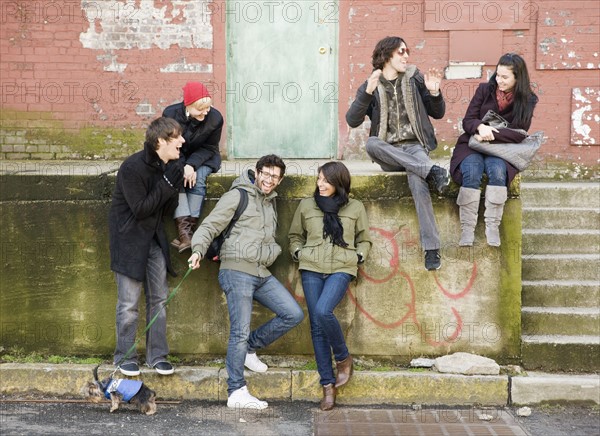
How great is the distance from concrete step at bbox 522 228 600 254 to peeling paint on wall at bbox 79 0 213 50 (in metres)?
4.44

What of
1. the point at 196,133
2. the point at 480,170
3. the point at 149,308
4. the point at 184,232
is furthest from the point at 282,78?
the point at 149,308

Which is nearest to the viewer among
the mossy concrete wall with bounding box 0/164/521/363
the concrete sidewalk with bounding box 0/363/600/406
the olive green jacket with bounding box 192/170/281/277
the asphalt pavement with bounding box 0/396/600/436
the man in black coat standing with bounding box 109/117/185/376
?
the asphalt pavement with bounding box 0/396/600/436

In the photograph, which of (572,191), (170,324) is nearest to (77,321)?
(170,324)

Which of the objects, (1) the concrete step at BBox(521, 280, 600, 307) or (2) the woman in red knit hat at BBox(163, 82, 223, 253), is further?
(1) the concrete step at BBox(521, 280, 600, 307)

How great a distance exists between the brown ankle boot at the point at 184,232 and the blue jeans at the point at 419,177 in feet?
5.40

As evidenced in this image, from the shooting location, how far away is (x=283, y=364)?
7.01 metres

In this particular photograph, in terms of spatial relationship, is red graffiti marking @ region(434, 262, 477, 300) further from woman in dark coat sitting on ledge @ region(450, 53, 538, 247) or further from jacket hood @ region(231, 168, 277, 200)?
jacket hood @ region(231, 168, 277, 200)

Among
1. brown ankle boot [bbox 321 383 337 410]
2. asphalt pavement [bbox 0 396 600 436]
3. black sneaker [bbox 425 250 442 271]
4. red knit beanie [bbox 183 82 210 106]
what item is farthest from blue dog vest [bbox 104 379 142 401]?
black sneaker [bbox 425 250 442 271]

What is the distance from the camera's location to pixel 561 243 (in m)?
7.58

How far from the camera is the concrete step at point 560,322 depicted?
697 cm

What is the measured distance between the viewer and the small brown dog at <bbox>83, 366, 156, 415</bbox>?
20.5 feet

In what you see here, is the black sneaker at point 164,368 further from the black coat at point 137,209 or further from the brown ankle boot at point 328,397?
the brown ankle boot at point 328,397

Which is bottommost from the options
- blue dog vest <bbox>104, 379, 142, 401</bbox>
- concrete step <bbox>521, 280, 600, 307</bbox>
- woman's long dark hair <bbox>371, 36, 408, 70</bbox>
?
blue dog vest <bbox>104, 379, 142, 401</bbox>

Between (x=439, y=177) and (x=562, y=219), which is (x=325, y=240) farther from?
(x=562, y=219)
